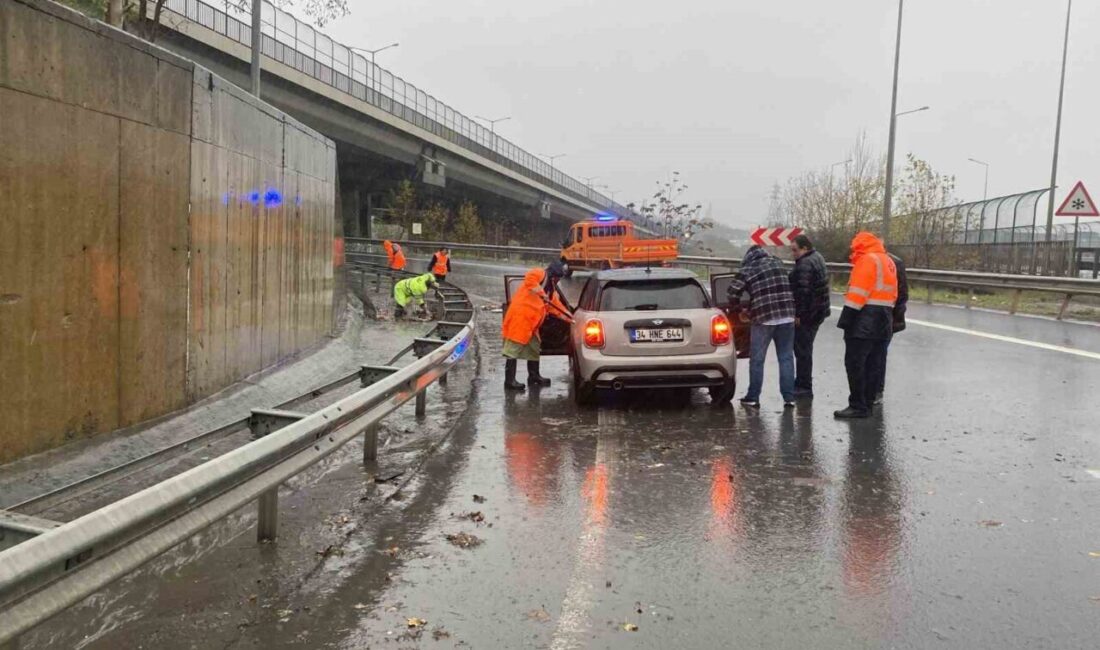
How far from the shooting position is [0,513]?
9.48 ft

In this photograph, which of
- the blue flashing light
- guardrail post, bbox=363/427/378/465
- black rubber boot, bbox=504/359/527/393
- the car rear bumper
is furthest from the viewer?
black rubber boot, bbox=504/359/527/393

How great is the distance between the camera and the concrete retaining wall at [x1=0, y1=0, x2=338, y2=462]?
503 cm

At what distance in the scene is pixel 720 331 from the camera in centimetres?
834

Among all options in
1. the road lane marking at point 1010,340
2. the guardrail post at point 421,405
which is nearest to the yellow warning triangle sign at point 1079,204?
the road lane marking at point 1010,340

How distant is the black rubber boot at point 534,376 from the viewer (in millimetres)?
9805

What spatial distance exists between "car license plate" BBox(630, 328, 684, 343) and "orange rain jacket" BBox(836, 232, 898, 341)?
Result: 1499 mm

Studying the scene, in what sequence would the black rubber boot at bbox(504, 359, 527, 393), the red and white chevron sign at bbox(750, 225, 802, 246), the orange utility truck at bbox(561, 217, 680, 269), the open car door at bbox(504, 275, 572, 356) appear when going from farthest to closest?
the orange utility truck at bbox(561, 217, 680, 269) → the red and white chevron sign at bbox(750, 225, 802, 246) → the open car door at bbox(504, 275, 572, 356) → the black rubber boot at bbox(504, 359, 527, 393)

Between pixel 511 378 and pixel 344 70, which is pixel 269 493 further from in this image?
pixel 344 70

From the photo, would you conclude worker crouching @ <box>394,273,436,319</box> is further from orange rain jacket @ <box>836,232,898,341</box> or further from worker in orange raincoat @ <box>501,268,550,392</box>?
orange rain jacket @ <box>836,232,898,341</box>

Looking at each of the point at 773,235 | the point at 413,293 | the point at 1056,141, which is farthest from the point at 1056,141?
the point at 413,293

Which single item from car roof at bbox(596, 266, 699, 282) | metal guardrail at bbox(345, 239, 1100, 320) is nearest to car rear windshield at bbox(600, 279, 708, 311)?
car roof at bbox(596, 266, 699, 282)

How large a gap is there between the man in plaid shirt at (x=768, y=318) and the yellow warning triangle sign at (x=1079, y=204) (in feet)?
45.6

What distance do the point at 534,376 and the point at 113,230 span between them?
504cm

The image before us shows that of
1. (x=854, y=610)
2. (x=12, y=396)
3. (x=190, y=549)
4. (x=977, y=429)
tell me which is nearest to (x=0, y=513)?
(x=190, y=549)
